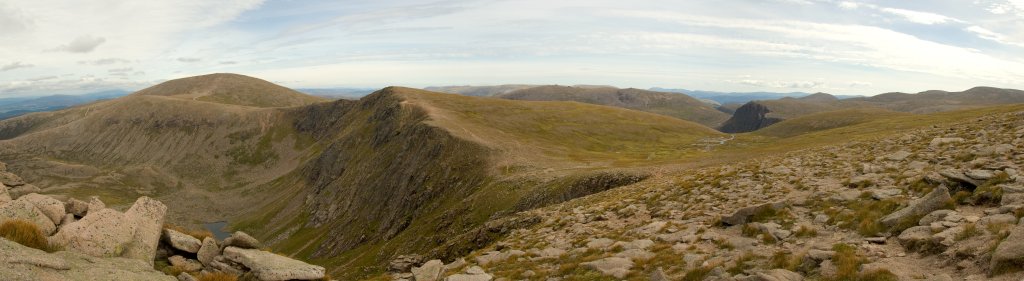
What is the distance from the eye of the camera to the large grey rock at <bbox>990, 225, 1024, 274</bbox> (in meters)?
10.1

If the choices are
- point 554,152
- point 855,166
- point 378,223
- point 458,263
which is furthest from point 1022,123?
point 378,223

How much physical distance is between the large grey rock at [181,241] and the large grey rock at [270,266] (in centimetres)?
161

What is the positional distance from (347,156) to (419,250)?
11162 centimetres

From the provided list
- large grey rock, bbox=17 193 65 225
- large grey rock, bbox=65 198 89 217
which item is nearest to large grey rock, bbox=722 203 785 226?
large grey rock, bbox=17 193 65 225

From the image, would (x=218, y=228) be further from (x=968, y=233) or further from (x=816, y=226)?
(x=968, y=233)

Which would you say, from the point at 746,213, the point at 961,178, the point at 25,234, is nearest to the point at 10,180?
the point at 25,234

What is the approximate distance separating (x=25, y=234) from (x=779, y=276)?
71.2 feet

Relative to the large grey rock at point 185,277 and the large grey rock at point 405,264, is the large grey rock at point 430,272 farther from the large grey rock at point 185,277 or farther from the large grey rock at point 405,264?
the large grey rock at point 405,264

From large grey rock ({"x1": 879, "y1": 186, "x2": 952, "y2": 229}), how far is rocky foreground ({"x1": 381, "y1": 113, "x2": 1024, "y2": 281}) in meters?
0.04

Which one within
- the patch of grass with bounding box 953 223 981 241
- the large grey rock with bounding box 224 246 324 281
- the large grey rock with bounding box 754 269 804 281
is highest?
the patch of grass with bounding box 953 223 981 241

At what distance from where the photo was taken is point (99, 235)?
49.8 feet

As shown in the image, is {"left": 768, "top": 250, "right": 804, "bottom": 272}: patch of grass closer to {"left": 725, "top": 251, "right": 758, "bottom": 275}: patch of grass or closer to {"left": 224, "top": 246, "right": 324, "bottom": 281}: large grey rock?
{"left": 725, "top": 251, "right": 758, "bottom": 275}: patch of grass

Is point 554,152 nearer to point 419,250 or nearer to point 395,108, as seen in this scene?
point 419,250

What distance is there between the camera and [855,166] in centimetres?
2659
